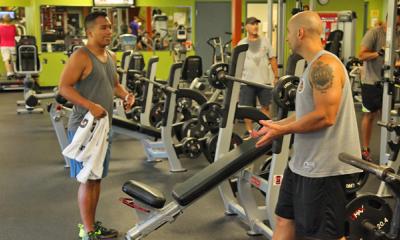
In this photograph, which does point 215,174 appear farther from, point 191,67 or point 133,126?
point 191,67

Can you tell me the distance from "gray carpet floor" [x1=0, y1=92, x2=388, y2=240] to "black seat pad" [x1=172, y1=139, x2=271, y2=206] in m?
0.73

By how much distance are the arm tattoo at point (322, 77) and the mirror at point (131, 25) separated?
947 centimetres

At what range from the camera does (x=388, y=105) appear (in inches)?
164

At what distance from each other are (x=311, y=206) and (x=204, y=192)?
70cm

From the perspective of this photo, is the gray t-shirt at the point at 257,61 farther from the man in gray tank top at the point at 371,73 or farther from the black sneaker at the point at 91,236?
the black sneaker at the point at 91,236

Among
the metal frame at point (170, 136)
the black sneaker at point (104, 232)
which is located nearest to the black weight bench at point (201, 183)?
the black sneaker at point (104, 232)

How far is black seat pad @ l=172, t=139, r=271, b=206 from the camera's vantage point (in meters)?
2.76

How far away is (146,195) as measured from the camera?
9.12ft

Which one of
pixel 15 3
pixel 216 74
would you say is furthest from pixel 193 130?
pixel 15 3

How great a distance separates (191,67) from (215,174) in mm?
4192

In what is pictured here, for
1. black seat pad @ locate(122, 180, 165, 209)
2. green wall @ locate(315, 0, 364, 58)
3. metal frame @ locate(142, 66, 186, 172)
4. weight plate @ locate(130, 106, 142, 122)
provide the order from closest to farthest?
1. black seat pad @ locate(122, 180, 165, 209)
2. metal frame @ locate(142, 66, 186, 172)
3. weight plate @ locate(130, 106, 142, 122)
4. green wall @ locate(315, 0, 364, 58)

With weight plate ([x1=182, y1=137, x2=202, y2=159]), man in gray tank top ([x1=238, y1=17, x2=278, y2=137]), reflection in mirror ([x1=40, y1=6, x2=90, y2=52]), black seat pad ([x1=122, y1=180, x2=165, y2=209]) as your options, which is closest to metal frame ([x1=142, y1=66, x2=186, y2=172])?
weight plate ([x1=182, y1=137, x2=202, y2=159])

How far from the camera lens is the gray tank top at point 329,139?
88.1 inches

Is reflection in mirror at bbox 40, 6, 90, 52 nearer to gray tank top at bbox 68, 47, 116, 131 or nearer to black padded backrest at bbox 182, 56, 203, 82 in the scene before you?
black padded backrest at bbox 182, 56, 203, 82
